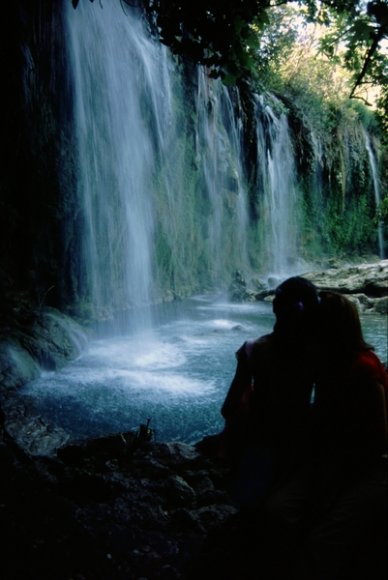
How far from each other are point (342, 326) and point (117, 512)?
76.2 inches

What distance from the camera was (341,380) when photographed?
185cm

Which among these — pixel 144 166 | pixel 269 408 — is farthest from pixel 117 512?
pixel 144 166

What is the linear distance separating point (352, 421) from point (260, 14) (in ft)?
10.1

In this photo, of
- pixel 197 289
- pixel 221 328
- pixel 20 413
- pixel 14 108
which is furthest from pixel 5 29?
pixel 197 289

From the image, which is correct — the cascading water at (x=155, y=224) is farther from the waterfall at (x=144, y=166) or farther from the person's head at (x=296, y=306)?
the person's head at (x=296, y=306)

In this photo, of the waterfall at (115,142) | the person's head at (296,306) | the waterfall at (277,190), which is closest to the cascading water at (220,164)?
the waterfall at (277,190)

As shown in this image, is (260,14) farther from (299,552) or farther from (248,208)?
(248,208)

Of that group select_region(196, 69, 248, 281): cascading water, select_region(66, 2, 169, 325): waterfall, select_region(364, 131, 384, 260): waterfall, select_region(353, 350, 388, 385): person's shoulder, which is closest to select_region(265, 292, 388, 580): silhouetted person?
select_region(353, 350, 388, 385): person's shoulder

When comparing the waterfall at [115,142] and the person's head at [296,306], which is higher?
the waterfall at [115,142]

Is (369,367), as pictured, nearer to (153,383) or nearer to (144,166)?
(153,383)

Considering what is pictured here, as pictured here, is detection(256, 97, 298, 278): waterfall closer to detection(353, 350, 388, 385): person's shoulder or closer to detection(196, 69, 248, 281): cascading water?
detection(196, 69, 248, 281): cascading water

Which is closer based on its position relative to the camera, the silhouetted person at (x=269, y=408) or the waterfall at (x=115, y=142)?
the silhouetted person at (x=269, y=408)

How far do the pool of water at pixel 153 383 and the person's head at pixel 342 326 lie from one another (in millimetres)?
3438

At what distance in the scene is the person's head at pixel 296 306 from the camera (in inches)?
72.9
